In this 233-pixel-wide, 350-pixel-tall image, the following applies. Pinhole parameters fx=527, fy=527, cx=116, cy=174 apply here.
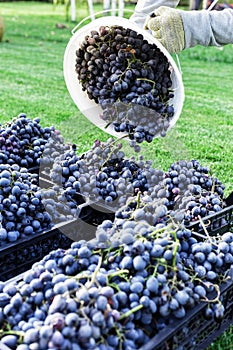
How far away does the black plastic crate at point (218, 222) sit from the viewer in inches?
64.9

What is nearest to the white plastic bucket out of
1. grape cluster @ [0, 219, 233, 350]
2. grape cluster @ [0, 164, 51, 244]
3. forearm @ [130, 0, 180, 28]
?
forearm @ [130, 0, 180, 28]

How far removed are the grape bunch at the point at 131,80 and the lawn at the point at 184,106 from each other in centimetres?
14

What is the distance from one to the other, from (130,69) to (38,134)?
19.9 inches

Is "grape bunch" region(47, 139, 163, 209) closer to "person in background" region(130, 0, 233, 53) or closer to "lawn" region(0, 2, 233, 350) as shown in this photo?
"lawn" region(0, 2, 233, 350)

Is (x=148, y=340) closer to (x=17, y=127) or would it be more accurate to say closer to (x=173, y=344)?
(x=173, y=344)

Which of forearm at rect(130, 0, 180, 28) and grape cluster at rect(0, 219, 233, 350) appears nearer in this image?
grape cluster at rect(0, 219, 233, 350)

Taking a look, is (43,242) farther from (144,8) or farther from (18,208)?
(144,8)

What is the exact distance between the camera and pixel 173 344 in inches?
46.9

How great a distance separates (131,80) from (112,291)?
1017 millimetres

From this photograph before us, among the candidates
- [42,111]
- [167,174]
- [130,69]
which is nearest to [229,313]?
[167,174]

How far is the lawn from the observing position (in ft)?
7.86

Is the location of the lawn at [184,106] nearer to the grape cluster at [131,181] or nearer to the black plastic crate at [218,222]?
the grape cluster at [131,181]

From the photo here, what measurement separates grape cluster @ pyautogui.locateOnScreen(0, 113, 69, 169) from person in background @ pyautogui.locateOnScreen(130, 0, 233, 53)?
0.61 metres

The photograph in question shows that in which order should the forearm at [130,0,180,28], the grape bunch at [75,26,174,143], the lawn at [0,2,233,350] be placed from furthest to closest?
the lawn at [0,2,233,350]
the forearm at [130,0,180,28]
the grape bunch at [75,26,174,143]
